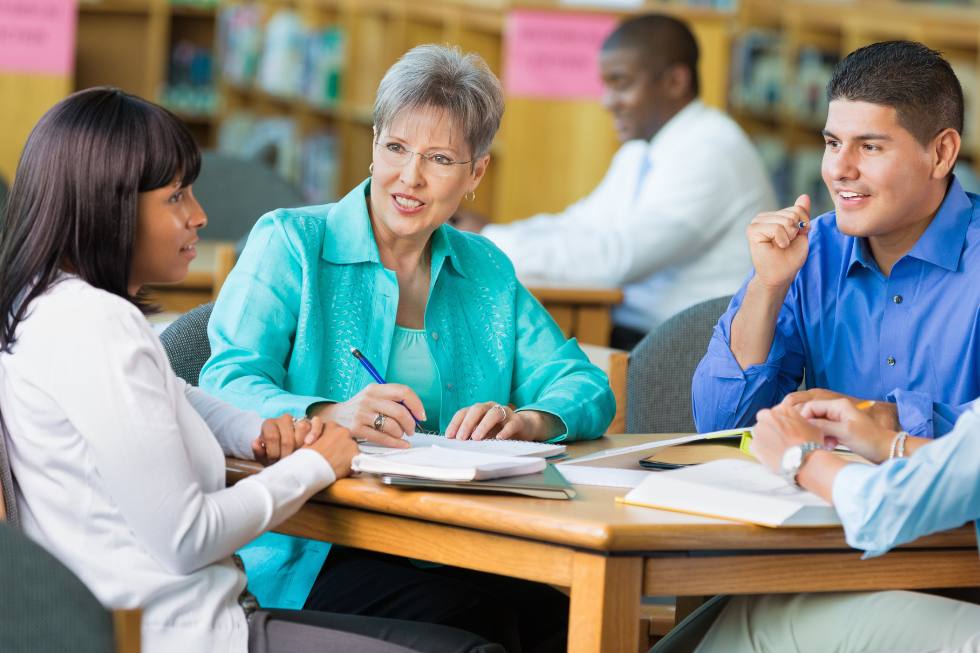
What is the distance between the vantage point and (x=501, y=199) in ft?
16.2

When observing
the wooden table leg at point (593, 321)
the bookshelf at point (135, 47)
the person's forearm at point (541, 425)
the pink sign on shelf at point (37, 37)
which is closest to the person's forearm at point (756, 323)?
the person's forearm at point (541, 425)

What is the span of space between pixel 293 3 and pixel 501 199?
314 cm

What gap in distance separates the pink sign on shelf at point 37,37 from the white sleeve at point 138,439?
2.94 m

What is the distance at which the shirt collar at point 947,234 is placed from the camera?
2.14 m

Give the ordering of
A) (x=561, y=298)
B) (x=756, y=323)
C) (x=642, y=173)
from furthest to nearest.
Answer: (x=642, y=173) → (x=561, y=298) → (x=756, y=323)

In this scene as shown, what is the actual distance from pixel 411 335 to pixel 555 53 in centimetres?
265

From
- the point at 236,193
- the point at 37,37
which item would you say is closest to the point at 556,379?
the point at 236,193

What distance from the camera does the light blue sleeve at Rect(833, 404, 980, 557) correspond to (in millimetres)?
1553

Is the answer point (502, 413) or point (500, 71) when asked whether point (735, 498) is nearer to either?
point (502, 413)

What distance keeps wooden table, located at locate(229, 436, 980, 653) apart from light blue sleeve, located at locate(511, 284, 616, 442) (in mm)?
426

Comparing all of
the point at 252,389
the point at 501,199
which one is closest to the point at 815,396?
the point at 252,389

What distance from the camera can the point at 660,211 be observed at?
13.0ft

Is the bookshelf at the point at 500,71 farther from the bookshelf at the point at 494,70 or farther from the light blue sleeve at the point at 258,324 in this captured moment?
the light blue sleeve at the point at 258,324

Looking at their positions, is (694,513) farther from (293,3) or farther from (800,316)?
(293,3)
